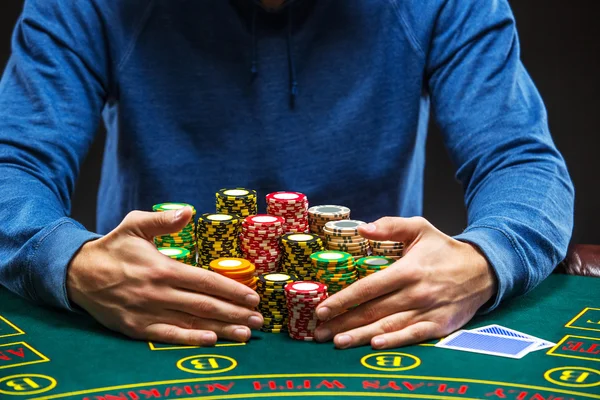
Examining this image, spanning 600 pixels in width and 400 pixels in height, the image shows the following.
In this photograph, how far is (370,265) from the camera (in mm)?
2084

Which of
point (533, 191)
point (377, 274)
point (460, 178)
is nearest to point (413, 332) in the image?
point (377, 274)

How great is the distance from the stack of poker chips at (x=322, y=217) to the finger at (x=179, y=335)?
→ 1.81 ft

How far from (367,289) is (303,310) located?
5.6 inches

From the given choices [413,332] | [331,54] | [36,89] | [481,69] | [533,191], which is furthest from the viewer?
[331,54]

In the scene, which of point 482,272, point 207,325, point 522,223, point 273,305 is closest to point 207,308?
point 207,325

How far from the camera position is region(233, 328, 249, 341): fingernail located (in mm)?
1931

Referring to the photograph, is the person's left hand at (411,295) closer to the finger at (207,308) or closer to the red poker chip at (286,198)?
the finger at (207,308)

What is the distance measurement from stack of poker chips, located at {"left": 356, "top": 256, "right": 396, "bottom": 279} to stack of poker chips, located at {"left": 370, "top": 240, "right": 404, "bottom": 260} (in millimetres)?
43

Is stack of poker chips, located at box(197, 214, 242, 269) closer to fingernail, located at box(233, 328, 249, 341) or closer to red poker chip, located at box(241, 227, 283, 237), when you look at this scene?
red poker chip, located at box(241, 227, 283, 237)

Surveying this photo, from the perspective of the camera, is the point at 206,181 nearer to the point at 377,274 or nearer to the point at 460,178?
the point at 460,178

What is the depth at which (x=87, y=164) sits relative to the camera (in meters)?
4.62

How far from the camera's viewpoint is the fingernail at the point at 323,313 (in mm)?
1915

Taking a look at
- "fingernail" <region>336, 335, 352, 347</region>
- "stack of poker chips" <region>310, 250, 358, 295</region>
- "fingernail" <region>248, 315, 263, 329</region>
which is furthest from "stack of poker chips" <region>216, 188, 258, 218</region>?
"fingernail" <region>336, 335, 352, 347</region>

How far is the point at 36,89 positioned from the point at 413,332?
128cm
